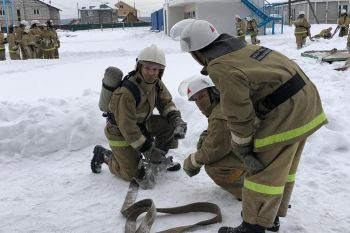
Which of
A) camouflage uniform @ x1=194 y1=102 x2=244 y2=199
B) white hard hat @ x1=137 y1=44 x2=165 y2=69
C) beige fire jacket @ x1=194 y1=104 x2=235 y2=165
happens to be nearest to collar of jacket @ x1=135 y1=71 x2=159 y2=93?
white hard hat @ x1=137 y1=44 x2=165 y2=69

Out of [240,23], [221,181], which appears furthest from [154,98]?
[240,23]

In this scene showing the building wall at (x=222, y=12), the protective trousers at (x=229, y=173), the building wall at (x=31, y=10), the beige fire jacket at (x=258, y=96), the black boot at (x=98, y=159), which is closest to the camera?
the beige fire jacket at (x=258, y=96)

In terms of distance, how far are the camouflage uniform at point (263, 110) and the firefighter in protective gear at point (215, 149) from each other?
51 cm

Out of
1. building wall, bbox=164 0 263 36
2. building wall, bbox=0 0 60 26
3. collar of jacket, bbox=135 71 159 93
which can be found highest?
building wall, bbox=0 0 60 26

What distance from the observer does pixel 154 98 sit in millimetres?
4109

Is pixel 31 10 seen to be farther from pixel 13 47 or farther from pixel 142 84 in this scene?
pixel 142 84

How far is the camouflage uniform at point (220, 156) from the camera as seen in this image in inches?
123

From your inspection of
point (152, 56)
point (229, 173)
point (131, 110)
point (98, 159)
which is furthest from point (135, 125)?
point (229, 173)

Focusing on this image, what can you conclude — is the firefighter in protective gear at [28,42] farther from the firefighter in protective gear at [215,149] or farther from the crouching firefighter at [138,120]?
the firefighter in protective gear at [215,149]

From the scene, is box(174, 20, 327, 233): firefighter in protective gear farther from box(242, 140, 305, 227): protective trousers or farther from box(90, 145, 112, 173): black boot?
box(90, 145, 112, 173): black boot

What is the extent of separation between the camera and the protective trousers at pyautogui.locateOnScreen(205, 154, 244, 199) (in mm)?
3266

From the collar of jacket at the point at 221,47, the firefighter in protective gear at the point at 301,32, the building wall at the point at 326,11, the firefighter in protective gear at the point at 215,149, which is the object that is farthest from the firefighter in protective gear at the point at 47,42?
the building wall at the point at 326,11

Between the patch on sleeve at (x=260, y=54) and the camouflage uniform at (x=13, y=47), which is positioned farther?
the camouflage uniform at (x=13, y=47)

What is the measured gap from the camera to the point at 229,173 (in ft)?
10.8
